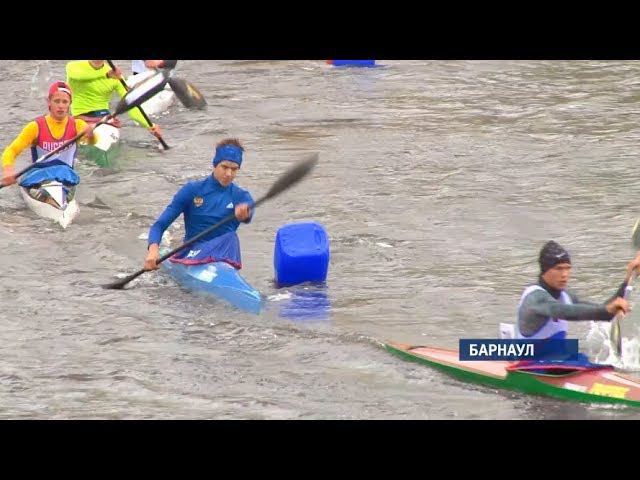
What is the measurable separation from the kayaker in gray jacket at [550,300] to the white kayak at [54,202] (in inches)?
217

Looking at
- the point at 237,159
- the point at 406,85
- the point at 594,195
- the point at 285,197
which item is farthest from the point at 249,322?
the point at 406,85

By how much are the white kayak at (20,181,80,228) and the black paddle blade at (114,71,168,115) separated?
0.91 metres

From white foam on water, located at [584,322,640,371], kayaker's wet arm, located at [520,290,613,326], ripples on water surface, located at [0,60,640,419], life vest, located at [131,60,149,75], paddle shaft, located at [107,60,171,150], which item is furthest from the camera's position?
life vest, located at [131,60,149,75]

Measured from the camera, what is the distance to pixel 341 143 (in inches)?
642

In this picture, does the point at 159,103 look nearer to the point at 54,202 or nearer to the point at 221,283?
the point at 54,202

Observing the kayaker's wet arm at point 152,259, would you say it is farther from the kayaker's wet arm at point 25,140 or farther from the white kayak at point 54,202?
the kayaker's wet arm at point 25,140

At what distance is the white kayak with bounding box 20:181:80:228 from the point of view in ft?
42.2

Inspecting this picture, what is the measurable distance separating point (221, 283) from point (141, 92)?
3.13 m

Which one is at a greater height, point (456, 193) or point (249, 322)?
point (456, 193)

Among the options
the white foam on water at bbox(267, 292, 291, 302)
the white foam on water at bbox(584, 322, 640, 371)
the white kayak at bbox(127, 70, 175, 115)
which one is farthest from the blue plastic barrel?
the white kayak at bbox(127, 70, 175, 115)

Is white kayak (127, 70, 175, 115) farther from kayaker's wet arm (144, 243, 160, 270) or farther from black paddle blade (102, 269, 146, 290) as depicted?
kayaker's wet arm (144, 243, 160, 270)

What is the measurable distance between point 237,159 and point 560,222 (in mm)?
3977

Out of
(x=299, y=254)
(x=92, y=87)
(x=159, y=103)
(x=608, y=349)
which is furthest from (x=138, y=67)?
(x=608, y=349)

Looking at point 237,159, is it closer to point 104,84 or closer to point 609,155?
point 104,84
